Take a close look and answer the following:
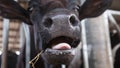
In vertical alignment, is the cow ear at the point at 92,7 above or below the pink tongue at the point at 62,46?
above

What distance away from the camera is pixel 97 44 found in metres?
2.31

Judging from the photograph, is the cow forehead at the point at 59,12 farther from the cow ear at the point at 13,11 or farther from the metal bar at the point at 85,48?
the metal bar at the point at 85,48

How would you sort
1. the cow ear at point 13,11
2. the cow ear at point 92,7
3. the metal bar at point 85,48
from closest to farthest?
1. the cow ear at point 13,11
2. the cow ear at point 92,7
3. the metal bar at point 85,48

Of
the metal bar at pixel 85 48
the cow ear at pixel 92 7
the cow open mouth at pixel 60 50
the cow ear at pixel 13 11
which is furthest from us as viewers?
the metal bar at pixel 85 48

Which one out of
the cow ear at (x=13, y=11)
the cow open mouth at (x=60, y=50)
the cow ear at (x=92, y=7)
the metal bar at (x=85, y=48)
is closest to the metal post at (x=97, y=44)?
the metal bar at (x=85, y=48)

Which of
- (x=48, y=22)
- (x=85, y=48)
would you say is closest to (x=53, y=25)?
(x=48, y=22)

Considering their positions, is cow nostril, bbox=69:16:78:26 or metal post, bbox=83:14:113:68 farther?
metal post, bbox=83:14:113:68

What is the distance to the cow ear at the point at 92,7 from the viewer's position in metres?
1.99

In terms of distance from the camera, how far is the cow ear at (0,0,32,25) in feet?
6.11

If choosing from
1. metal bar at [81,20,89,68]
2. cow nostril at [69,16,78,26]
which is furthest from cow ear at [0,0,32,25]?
metal bar at [81,20,89,68]

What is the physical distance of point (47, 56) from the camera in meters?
1.58

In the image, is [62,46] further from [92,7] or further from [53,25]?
→ [92,7]

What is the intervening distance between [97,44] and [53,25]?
33.0 inches

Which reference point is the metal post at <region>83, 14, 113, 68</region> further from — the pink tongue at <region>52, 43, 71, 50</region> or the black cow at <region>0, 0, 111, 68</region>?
the pink tongue at <region>52, 43, 71, 50</region>
